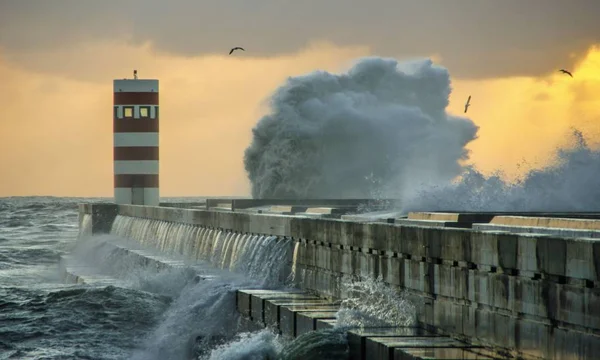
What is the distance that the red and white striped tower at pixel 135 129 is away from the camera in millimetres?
37125

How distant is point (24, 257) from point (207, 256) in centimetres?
1762

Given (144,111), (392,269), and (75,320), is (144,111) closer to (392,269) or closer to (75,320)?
(75,320)

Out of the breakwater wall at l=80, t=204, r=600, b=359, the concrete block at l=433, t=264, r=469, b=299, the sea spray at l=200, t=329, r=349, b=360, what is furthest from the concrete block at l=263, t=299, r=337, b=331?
the concrete block at l=433, t=264, r=469, b=299

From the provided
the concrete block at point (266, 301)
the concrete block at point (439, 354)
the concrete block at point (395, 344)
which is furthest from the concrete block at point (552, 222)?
the concrete block at point (439, 354)

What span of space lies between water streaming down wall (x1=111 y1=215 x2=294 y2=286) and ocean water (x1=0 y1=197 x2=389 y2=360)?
4 cm

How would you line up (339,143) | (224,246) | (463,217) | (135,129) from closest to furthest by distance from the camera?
1. (463,217)
2. (224,246)
3. (135,129)
4. (339,143)

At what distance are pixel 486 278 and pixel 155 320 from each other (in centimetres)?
933

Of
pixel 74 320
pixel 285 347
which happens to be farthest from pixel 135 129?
pixel 285 347

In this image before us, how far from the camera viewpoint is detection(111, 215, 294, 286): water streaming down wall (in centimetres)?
1730

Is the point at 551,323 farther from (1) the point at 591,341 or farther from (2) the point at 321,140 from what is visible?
(2) the point at 321,140

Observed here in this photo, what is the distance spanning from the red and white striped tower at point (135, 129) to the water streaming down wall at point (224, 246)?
3.52 metres

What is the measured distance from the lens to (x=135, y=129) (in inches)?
1459

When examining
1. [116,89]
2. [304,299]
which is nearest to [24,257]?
[116,89]

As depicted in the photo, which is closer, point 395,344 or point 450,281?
point 395,344
